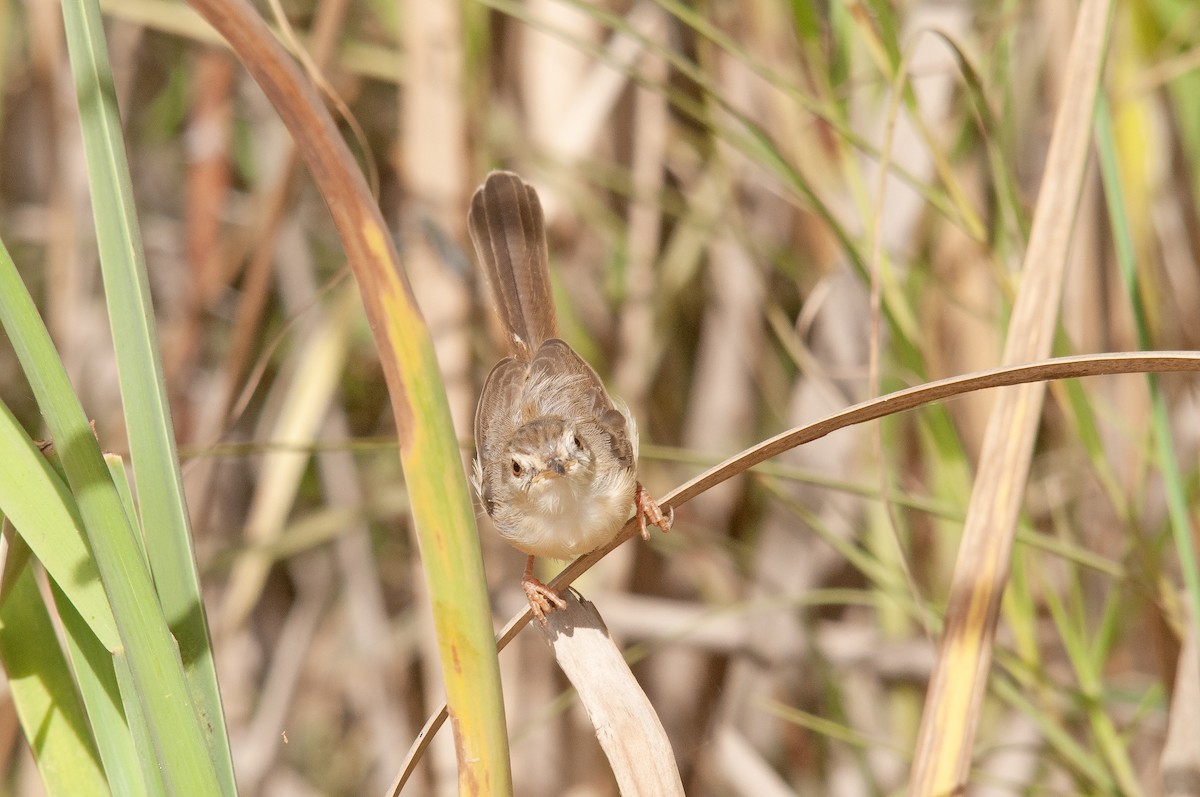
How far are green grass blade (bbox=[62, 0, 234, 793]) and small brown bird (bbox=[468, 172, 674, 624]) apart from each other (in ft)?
3.05

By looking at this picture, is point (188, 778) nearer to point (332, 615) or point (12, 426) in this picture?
point (12, 426)

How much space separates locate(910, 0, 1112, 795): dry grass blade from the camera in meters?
1.22

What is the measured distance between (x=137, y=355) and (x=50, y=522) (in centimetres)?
18

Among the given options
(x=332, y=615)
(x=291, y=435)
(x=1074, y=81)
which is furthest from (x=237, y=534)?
(x=1074, y=81)

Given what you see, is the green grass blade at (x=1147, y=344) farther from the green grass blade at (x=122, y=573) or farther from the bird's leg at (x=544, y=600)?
the green grass blade at (x=122, y=573)

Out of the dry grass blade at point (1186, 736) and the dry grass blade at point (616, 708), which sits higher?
the dry grass blade at point (616, 708)

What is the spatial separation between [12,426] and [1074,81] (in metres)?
1.22

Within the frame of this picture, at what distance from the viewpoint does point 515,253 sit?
2.29 meters

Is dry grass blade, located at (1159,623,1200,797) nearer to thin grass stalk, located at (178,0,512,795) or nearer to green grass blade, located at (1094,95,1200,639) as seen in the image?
green grass blade, located at (1094,95,1200,639)

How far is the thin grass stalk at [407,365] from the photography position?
863 millimetres

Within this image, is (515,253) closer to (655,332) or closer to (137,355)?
(655,332)

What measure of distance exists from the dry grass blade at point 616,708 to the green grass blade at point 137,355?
42 cm

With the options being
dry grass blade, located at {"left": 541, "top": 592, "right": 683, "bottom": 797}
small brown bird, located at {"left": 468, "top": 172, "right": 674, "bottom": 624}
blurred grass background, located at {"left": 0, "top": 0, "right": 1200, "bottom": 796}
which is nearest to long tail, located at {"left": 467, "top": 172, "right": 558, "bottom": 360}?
small brown bird, located at {"left": 468, "top": 172, "right": 674, "bottom": 624}

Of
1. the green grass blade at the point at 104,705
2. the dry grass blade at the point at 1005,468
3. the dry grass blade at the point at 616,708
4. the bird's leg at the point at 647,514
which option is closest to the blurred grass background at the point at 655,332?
the bird's leg at the point at 647,514
